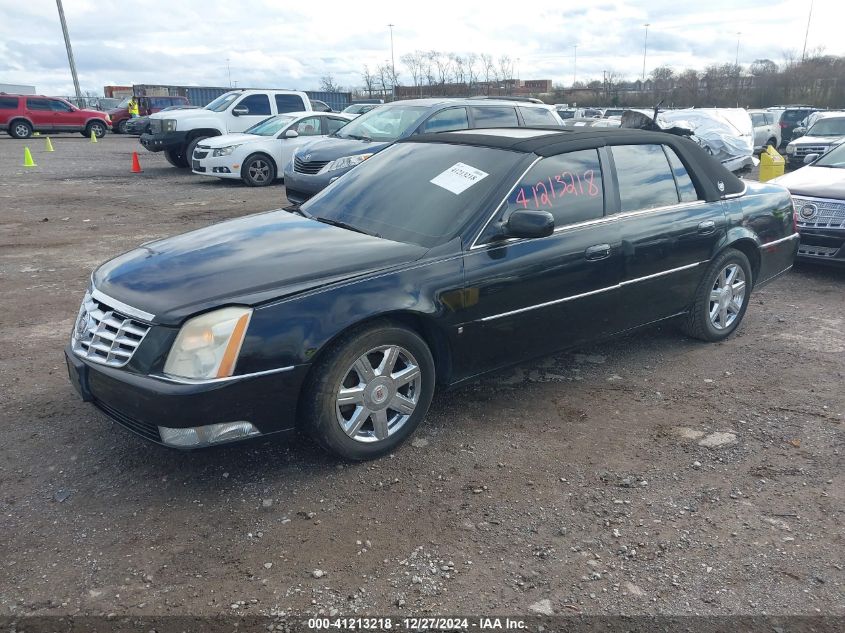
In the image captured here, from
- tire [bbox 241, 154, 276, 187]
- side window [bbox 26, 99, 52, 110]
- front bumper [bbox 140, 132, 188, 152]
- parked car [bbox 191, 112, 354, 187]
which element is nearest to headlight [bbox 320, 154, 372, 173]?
parked car [bbox 191, 112, 354, 187]

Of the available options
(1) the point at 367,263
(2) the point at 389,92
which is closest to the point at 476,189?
(1) the point at 367,263

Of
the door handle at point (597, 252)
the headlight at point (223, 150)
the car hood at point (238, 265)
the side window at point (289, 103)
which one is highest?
the side window at point (289, 103)

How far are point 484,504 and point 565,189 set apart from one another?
6.60ft

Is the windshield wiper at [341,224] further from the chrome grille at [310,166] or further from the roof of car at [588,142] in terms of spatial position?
the chrome grille at [310,166]

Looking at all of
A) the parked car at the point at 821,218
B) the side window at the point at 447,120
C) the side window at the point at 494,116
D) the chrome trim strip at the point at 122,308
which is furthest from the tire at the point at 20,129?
the chrome trim strip at the point at 122,308

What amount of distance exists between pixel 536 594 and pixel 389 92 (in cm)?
6675

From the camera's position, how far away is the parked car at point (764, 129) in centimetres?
2498

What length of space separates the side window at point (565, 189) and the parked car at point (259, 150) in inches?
414

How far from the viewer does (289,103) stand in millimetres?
17828

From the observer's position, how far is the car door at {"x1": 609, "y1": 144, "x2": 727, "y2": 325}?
4.53m

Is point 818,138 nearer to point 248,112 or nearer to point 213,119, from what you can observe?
point 248,112

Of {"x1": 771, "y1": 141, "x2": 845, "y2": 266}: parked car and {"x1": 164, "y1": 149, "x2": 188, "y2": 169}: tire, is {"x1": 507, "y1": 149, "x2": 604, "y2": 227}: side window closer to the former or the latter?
{"x1": 771, "y1": 141, "x2": 845, "y2": 266}: parked car

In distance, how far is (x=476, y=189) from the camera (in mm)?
4008

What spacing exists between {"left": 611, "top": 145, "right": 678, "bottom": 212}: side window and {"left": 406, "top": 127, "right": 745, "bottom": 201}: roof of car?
0.22ft
